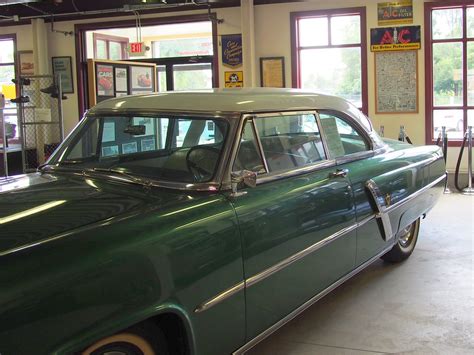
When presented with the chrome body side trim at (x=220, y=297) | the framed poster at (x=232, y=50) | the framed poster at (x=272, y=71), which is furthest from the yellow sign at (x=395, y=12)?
the chrome body side trim at (x=220, y=297)

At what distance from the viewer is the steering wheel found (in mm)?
2787

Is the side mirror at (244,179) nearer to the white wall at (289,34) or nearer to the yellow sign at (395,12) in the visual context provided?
the white wall at (289,34)

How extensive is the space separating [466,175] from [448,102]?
4.50 feet

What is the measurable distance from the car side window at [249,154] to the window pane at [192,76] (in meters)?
7.98

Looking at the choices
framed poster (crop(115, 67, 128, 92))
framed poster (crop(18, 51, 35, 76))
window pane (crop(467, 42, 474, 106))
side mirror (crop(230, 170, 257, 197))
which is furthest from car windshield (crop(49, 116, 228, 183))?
framed poster (crop(18, 51, 35, 76))

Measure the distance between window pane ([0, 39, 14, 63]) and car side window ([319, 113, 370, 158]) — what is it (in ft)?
32.3

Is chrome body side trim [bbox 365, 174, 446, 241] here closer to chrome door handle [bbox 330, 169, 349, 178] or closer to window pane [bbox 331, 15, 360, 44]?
chrome door handle [bbox 330, 169, 349, 178]

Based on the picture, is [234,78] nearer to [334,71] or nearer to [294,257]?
[334,71]

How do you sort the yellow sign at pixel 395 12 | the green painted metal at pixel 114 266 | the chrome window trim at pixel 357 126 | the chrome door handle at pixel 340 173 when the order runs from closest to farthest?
the green painted metal at pixel 114 266, the chrome door handle at pixel 340 173, the chrome window trim at pixel 357 126, the yellow sign at pixel 395 12

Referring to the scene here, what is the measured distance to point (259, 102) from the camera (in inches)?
126

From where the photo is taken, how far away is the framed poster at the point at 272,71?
1011cm

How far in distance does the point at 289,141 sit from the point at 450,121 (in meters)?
7.15

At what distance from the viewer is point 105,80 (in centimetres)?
797

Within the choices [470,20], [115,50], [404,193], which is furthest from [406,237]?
[115,50]
